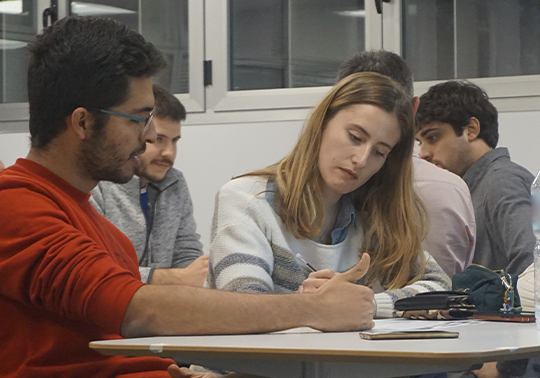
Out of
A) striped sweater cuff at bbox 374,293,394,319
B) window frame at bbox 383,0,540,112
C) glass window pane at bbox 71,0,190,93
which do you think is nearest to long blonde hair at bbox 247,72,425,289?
striped sweater cuff at bbox 374,293,394,319

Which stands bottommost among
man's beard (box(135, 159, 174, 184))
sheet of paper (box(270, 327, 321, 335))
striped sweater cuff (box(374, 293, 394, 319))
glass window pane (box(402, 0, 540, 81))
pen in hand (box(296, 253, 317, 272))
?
striped sweater cuff (box(374, 293, 394, 319))

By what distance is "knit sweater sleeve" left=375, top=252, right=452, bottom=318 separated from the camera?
1732 millimetres

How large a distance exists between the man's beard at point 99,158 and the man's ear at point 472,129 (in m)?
1.82

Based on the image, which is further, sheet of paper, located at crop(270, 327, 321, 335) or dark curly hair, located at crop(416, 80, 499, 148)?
dark curly hair, located at crop(416, 80, 499, 148)

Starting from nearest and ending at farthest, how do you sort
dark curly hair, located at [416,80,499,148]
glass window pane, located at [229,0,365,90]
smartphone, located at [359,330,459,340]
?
smartphone, located at [359,330,459,340] < dark curly hair, located at [416,80,499,148] < glass window pane, located at [229,0,365,90]

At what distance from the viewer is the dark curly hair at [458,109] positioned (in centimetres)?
294

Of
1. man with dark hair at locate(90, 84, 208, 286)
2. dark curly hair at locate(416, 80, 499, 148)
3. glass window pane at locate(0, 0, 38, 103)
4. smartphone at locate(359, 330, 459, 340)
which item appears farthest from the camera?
glass window pane at locate(0, 0, 38, 103)

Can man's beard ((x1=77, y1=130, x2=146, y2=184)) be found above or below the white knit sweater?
above

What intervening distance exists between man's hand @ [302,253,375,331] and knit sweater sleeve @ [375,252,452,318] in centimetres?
32

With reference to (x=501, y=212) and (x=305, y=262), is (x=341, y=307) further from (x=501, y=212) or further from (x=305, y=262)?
(x=501, y=212)

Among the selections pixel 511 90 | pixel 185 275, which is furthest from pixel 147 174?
pixel 511 90

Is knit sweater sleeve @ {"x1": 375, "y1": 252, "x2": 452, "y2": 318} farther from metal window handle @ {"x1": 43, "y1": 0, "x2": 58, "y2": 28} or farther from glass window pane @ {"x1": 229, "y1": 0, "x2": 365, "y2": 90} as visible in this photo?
metal window handle @ {"x1": 43, "y1": 0, "x2": 58, "y2": 28}

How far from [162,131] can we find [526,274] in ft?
4.91

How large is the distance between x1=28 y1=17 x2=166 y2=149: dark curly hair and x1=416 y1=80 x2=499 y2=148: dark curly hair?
5.71 ft
